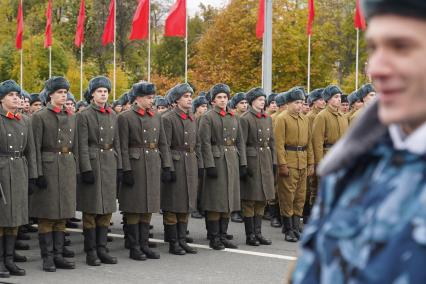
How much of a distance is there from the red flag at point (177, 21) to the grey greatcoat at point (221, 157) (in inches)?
367

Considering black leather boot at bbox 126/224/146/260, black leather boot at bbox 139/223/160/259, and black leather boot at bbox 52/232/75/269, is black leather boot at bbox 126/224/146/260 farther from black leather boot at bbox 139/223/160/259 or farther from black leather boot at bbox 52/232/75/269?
black leather boot at bbox 52/232/75/269

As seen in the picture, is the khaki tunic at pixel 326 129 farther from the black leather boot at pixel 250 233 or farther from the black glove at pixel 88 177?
the black glove at pixel 88 177

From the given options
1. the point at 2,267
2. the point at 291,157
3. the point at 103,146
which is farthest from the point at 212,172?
the point at 2,267

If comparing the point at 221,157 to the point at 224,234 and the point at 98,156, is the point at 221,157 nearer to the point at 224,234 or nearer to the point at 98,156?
the point at 224,234

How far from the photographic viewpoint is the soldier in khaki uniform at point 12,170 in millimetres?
9172

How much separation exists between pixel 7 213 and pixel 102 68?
52.9 meters

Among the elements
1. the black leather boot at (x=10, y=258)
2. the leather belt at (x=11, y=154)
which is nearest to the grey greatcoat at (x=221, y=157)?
the leather belt at (x=11, y=154)

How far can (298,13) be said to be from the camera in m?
51.8

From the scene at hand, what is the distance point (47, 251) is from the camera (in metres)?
9.55

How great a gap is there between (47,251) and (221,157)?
280cm

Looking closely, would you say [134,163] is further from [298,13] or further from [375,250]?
[298,13]

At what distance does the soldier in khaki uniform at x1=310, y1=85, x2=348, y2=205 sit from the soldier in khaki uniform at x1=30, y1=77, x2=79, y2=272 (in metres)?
4.34

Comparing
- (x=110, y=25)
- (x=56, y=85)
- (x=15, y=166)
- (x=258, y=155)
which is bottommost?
(x=258, y=155)

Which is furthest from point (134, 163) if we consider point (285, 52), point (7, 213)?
point (285, 52)
